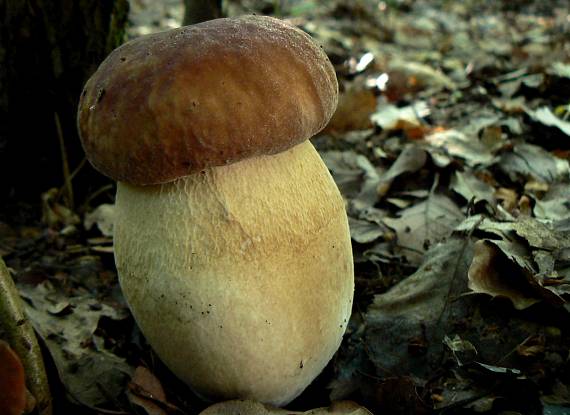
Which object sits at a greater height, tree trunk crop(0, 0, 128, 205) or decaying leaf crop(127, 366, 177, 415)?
tree trunk crop(0, 0, 128, 205)

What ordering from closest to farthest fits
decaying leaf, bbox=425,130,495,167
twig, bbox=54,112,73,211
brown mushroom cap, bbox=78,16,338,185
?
brown mushroom cap, bbox=78,16,338,185 → twig, bbox=54,112,73,211 → decaying leaf, bbox=425,130,495,167

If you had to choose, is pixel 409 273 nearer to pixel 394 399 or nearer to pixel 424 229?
pixel 424 229

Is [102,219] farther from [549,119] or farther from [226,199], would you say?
[549,119]

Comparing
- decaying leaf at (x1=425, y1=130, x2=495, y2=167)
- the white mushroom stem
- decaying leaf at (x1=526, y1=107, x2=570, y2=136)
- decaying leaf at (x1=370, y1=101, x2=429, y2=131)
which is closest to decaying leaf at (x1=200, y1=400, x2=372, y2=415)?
the white mushroom stem

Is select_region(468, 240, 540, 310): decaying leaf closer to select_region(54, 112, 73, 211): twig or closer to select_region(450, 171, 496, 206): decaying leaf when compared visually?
select_region(450, 171, 496, 206): decaying leaf

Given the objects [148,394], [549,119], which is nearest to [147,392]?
[148,394]

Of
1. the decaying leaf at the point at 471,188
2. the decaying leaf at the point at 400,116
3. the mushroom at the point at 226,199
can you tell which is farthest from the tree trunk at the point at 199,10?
the decaying leaf at the point at 400,116

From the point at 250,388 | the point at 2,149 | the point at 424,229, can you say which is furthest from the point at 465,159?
the point at 2,149
